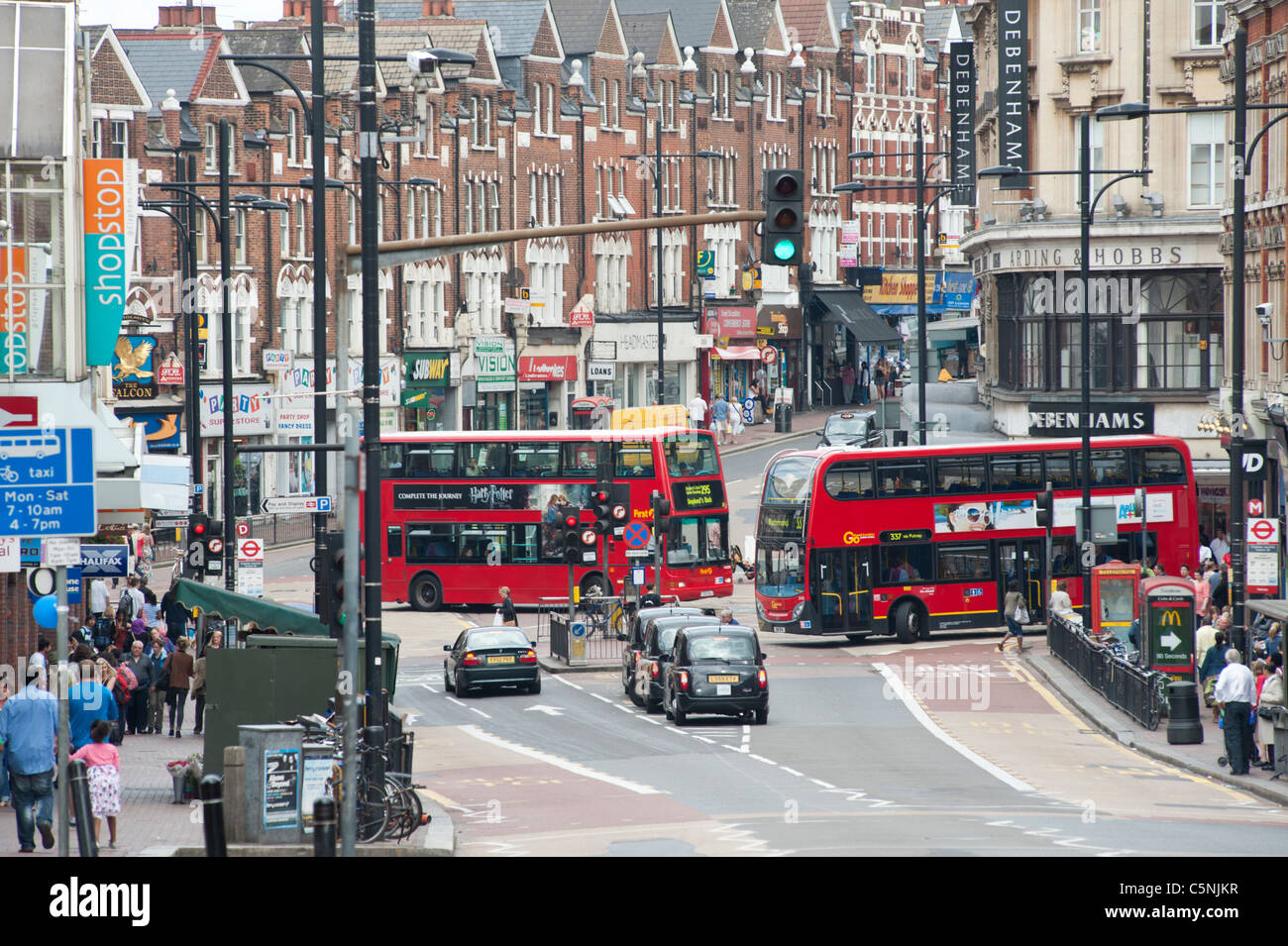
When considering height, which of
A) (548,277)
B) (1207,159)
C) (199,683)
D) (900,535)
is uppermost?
(1207,159)

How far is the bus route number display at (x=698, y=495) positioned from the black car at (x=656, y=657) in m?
12.4

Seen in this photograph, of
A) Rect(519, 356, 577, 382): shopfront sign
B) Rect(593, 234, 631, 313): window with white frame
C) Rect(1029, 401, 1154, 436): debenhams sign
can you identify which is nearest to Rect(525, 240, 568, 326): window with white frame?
Rect(519, 356, 577, 382): shopfront sign

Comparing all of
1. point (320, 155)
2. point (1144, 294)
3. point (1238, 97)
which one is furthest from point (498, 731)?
point (1144, 294)

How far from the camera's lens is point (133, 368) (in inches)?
2146

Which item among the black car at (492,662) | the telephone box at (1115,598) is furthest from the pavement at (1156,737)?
the black car at (492,662)

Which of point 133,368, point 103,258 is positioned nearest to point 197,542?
point 103,258

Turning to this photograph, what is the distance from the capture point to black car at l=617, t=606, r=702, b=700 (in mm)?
36125

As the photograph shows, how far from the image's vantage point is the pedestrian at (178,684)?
30.1 metres

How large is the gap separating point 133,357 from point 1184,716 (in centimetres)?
3349

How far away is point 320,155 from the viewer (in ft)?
92.5

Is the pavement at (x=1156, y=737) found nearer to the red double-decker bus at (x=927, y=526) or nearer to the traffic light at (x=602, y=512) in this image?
the red double-decker bus at (x=927, y=526)

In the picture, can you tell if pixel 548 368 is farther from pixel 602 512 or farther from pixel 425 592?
pixel 602 512

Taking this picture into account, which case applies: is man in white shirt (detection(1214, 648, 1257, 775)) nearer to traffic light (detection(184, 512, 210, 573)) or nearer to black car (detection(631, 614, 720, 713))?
black car (detection(631, 614, 720, 713))
